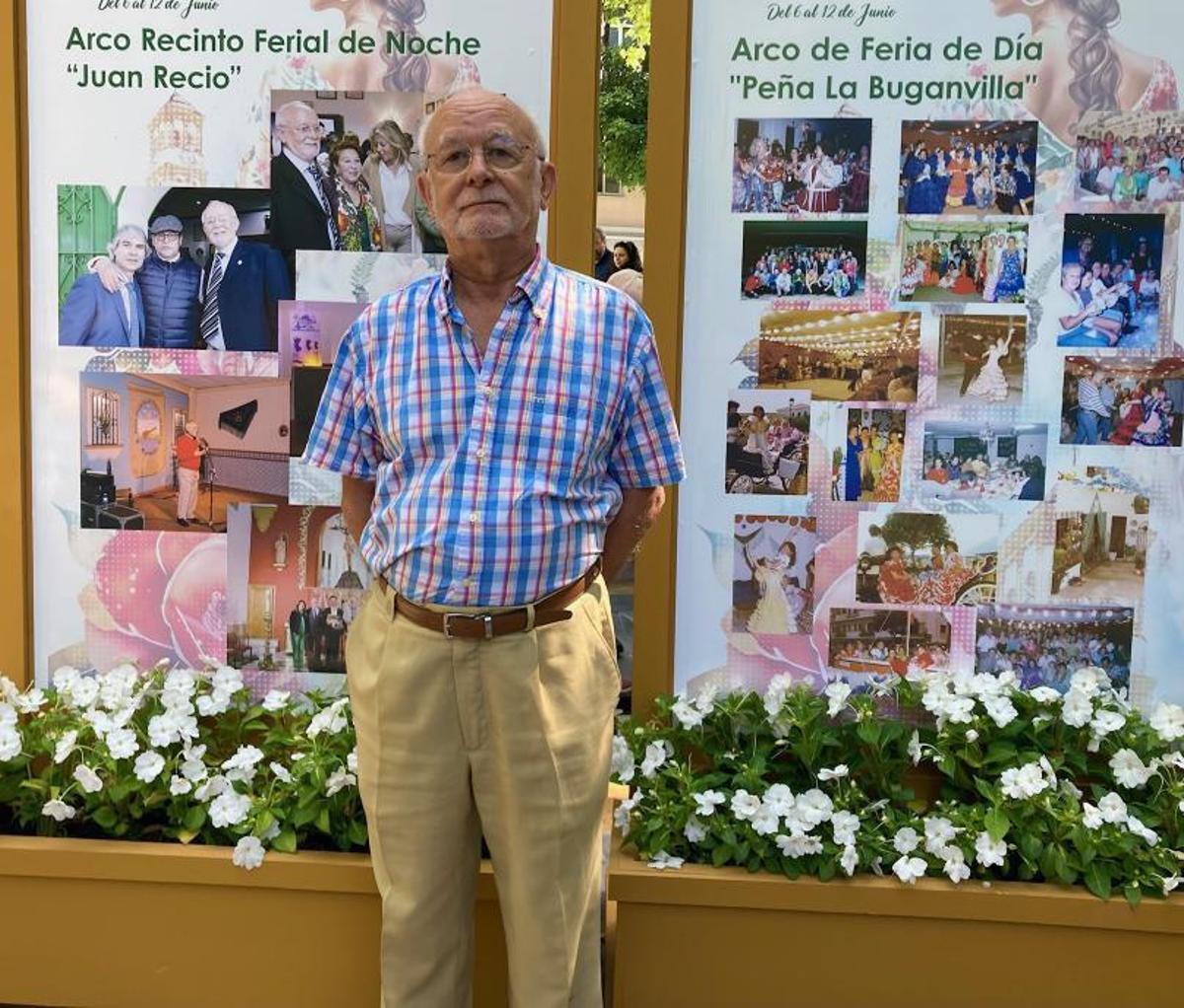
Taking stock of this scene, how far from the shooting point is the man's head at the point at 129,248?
9.69ft

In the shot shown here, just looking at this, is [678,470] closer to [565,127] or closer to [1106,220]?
[565,127]

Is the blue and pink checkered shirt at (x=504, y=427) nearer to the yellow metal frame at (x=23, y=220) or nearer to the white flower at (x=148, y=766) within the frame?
the yellow metal frame at (x=23, y=220)

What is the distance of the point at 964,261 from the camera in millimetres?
2824

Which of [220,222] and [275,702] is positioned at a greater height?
[220,222]

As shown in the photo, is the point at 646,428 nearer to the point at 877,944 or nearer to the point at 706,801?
the point at 706,801

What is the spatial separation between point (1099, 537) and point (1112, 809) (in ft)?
2.30

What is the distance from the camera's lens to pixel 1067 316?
111 inches

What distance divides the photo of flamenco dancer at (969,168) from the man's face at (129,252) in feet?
6.56

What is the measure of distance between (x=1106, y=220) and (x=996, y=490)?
726 millimetres

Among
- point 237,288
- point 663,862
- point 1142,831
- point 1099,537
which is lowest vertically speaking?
point 663,862

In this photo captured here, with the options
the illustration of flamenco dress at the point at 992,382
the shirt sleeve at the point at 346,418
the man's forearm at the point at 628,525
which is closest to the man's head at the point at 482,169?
the shirt sleeve at the point at 346,418

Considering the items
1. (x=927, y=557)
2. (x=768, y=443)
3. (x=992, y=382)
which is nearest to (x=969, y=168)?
(x=992, y=382)

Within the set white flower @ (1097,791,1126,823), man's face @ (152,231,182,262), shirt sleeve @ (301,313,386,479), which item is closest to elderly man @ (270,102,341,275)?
man's face @ (152,231,182,262)

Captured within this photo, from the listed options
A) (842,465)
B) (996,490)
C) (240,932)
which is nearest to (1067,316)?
(996,490)
